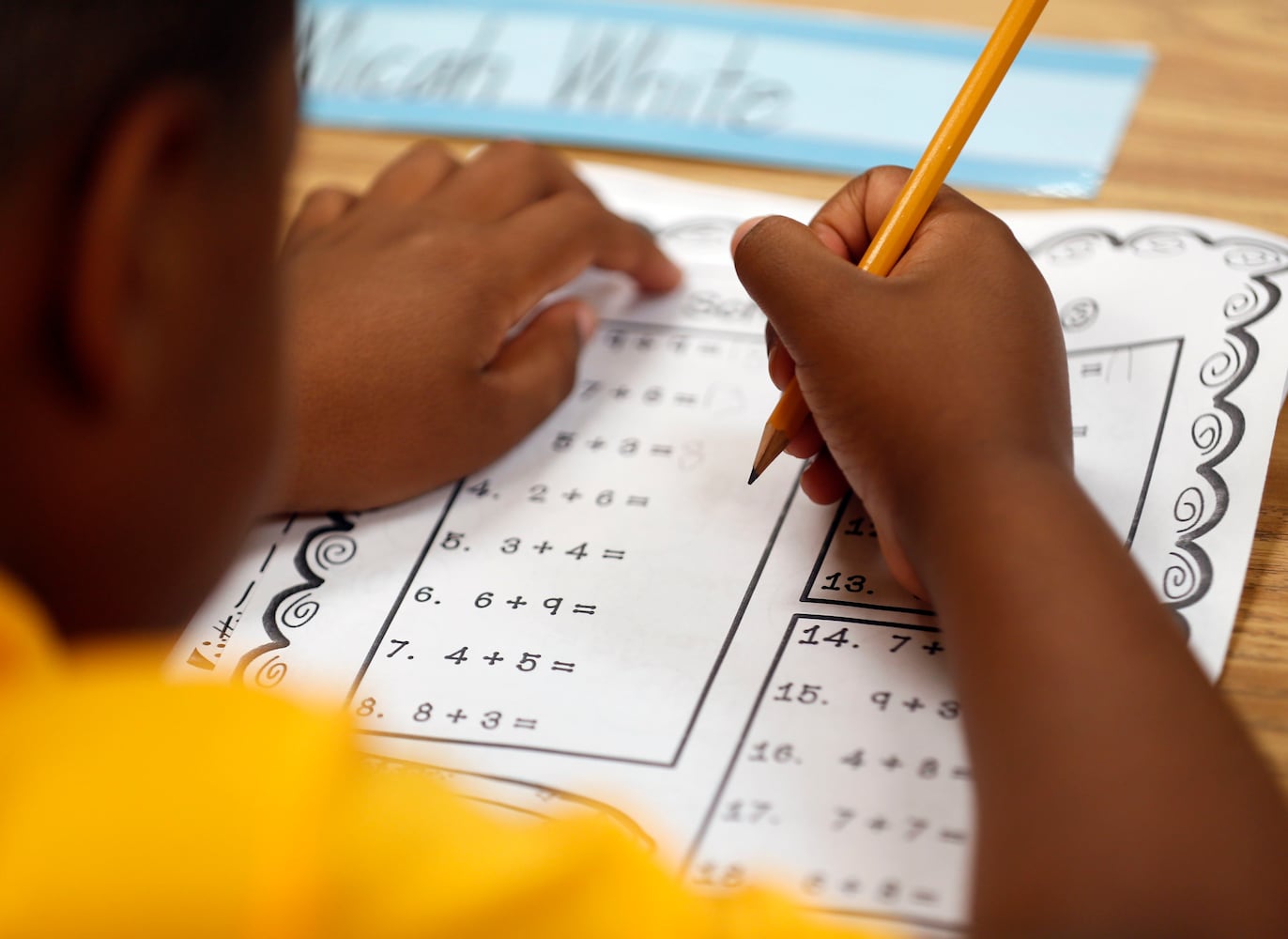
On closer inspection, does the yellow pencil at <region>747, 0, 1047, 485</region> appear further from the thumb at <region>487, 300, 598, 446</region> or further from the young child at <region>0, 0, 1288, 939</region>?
the thumb at <region>487, 300, 598, 446</region>

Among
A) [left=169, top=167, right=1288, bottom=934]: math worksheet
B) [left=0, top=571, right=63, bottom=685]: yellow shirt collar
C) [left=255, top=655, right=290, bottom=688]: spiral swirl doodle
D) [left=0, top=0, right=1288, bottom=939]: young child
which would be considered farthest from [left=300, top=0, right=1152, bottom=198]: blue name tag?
[left=0, top=571, right=63, bottom=685]: yellow shirt collar

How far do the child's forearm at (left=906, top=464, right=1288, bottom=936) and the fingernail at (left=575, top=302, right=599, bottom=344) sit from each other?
23 centimetres

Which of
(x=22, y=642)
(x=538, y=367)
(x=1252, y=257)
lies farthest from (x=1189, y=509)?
(x=22, y=642)

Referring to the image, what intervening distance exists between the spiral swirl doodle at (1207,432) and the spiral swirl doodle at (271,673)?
33cm

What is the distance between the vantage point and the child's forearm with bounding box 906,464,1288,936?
1.08ft

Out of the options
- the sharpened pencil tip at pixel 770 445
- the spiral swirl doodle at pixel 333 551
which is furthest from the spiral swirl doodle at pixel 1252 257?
the spiral swirl doodle at pixel 333 551

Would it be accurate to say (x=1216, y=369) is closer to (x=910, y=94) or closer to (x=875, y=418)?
(x=875, y=418)

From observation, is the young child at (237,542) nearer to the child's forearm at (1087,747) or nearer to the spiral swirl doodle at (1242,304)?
the child's forearm at (1087,747)

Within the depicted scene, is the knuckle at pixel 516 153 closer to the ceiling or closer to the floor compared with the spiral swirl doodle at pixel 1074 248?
closer to the floor

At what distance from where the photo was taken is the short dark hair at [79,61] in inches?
10.5

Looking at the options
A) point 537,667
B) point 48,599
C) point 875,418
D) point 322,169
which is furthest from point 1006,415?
point 322,169

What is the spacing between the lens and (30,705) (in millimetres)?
276

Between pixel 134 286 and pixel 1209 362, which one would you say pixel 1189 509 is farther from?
pixel 134 286

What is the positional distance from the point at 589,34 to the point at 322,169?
0.18 meters
